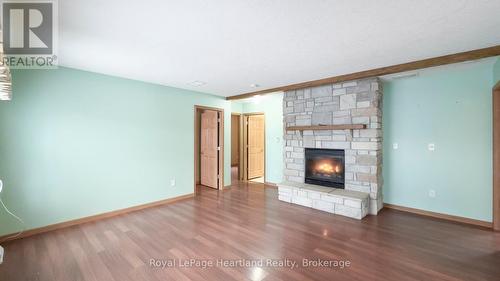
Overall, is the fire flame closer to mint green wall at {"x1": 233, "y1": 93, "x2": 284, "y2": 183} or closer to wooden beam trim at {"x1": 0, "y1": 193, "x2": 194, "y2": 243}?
mint green wall at {"x1": 233, "y1": 93, "x2": 284, "y2": 183}

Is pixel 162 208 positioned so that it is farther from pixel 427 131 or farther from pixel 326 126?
pixel 427 131

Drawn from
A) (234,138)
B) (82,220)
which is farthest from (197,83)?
(234,138)

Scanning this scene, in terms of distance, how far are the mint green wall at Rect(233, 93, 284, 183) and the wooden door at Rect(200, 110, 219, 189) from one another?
4.84 feet

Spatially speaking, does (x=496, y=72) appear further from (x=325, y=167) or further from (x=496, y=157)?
(x=325, y=167)

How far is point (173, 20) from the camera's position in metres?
1.94

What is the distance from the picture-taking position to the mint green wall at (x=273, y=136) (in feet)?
19.1

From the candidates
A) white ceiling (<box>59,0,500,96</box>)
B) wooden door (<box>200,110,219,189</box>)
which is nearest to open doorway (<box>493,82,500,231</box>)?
white ceiling (<box>59,0,500,96</box>)

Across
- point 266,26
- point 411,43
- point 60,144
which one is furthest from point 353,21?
point 60,144

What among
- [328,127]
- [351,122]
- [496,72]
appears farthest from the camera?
[328,127]

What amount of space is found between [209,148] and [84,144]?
2.83 m

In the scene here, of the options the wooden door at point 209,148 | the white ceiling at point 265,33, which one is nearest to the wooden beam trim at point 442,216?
the white ceiling at point 265,33

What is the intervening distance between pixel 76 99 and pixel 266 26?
10.3 ft

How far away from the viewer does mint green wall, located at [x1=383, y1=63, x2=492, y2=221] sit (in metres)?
3.28

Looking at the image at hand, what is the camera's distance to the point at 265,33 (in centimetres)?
219
